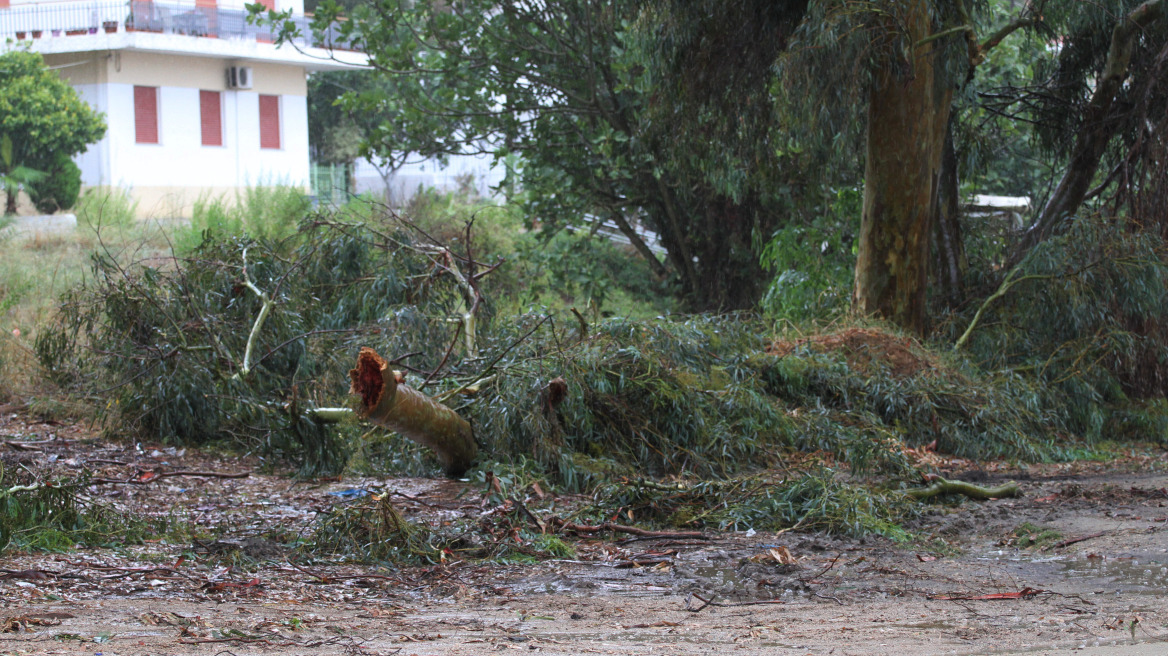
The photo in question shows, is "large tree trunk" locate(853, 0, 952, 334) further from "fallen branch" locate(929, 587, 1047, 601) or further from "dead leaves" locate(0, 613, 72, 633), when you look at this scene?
"dead leaves" locate(0, 613, 72, 633)

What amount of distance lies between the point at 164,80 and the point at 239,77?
1.89 meters

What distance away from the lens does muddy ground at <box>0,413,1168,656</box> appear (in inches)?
138

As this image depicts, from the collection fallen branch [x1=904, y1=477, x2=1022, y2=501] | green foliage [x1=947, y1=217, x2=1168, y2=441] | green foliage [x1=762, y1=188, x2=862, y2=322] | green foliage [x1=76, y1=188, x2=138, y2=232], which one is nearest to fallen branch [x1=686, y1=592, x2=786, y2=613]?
fallen branch [x1=904, y1=477, x2=1022, y2=501]

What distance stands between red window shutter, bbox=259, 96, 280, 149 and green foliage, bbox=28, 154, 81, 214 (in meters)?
6.79

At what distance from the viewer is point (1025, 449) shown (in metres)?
7.82

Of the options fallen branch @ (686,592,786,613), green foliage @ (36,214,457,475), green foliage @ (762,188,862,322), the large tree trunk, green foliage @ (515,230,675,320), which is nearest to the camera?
fallen branch @ (686,592,786,613)

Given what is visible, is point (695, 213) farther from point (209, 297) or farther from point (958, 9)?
point (209, 297)

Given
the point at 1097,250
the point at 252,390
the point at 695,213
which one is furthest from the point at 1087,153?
the point at 252,390

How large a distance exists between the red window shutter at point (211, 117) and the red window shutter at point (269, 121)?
1.30 m

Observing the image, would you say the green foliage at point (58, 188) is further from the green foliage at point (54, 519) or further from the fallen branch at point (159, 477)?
the green foliage at point (54, 519)

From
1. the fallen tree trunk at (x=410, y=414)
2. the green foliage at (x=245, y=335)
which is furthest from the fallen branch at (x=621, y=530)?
the green foliage at (x=245, y=335)

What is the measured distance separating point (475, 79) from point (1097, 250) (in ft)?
26.5

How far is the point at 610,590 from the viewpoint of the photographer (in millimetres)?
4414

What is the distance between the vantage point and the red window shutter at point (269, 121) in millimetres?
28188
